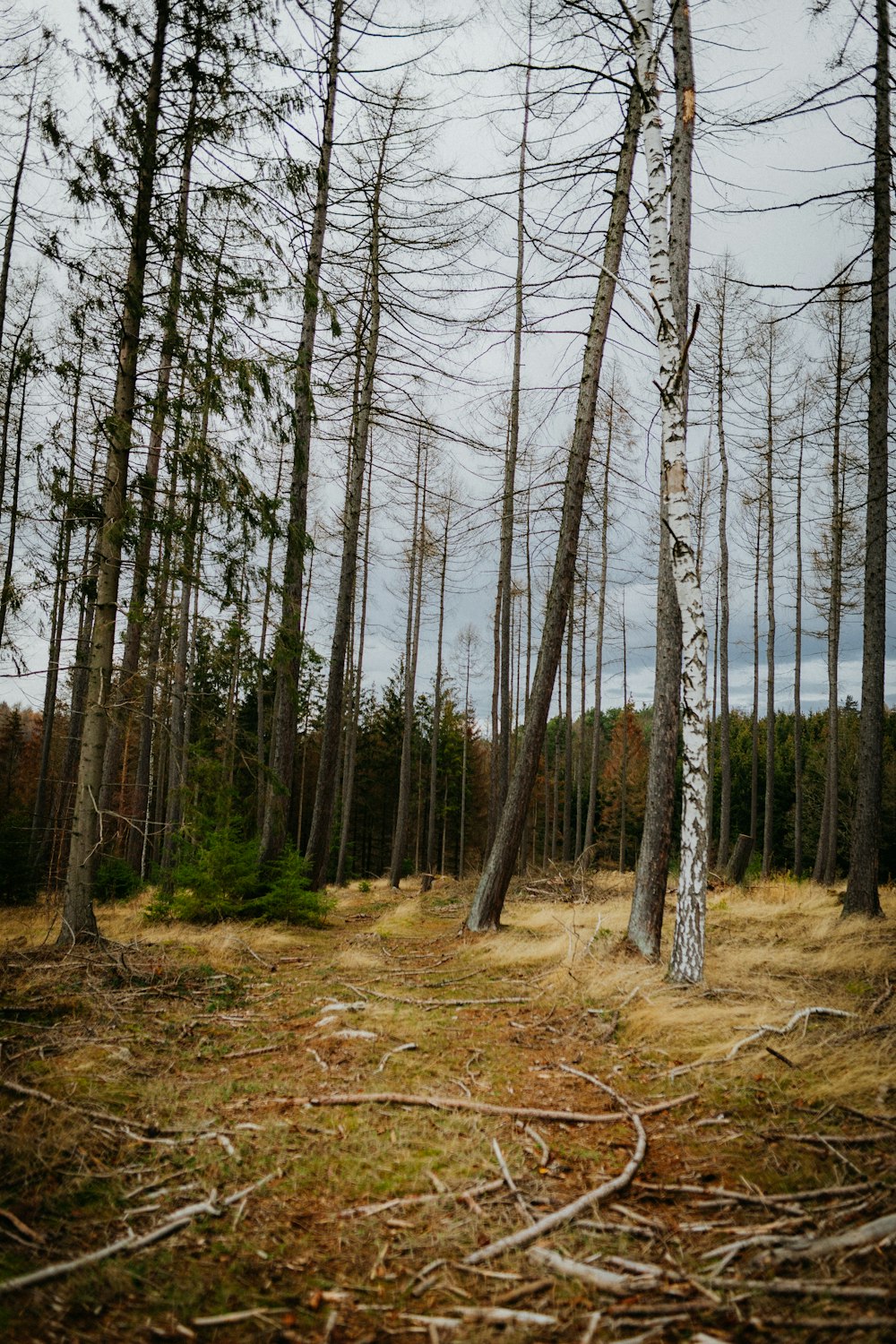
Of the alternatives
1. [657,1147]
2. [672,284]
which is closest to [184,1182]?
[657,1147]

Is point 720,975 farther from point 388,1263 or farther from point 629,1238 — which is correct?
point 388,1263

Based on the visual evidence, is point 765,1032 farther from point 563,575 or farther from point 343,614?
point 343,614

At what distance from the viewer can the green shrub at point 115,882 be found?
11.7 metres

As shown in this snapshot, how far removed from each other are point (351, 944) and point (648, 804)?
4.04m

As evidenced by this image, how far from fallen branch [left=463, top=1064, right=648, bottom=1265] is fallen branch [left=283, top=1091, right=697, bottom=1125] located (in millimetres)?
233

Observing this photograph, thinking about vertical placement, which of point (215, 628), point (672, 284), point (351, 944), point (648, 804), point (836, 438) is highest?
point (836, 438)

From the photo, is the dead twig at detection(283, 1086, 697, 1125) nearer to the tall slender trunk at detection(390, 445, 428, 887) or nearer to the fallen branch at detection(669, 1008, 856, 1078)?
the fallen branch at detection(669, 1008, 856, 1078)

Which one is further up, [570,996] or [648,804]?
[648,804]

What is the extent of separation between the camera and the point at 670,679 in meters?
6.37

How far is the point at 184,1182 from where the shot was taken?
7.89 ft

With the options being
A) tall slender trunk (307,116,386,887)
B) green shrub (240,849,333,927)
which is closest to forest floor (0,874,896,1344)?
green shrub (240,849,333,927)

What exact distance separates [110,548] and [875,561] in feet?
30.8

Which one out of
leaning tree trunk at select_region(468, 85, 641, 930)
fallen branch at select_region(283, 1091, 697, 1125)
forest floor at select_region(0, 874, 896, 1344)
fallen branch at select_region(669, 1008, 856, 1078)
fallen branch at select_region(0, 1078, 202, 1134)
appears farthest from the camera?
leaning tree trunk at select_region(468, 85, 641, 930)

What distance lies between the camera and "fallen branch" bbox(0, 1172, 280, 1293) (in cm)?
181
